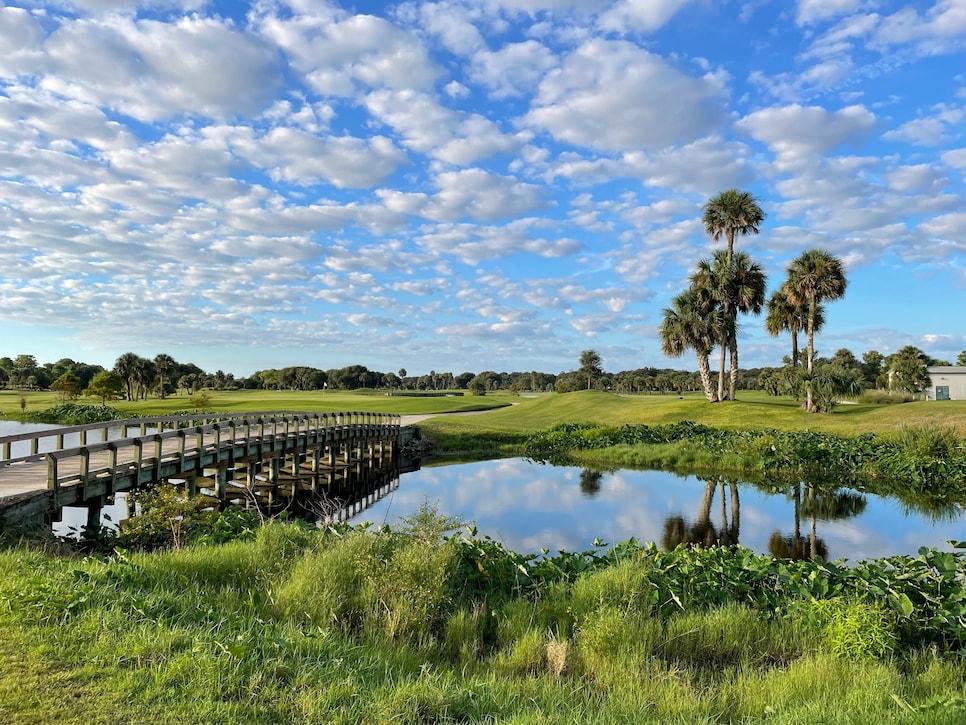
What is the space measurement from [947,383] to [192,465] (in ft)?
231

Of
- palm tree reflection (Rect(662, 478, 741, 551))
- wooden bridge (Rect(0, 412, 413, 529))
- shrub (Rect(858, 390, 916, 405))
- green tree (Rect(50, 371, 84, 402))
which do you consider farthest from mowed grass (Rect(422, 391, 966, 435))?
green tree (Rect(50, 371, 84, 402))

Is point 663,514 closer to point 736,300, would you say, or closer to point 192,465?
point 192,465

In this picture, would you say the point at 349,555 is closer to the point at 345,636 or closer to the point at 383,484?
the point at 345,636

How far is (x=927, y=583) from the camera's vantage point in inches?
301

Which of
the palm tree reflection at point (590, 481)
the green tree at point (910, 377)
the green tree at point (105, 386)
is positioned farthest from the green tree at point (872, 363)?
the green tree at point (105, 386)

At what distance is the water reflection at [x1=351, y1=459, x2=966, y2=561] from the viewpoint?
15.8 metres

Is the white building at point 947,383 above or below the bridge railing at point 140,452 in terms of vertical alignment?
above

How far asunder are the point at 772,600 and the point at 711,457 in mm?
23253

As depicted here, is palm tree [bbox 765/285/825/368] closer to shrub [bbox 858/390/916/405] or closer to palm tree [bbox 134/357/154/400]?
shrub [bbox 858/390/916/405]

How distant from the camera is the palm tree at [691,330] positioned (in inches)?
1864

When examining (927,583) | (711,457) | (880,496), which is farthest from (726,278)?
(927,583)

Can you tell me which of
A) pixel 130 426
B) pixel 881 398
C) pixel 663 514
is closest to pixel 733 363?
pixel 881 398

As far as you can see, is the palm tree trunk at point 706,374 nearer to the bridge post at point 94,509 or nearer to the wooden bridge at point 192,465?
the wooden bridge at point 192,465

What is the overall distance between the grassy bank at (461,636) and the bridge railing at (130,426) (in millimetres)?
6103
